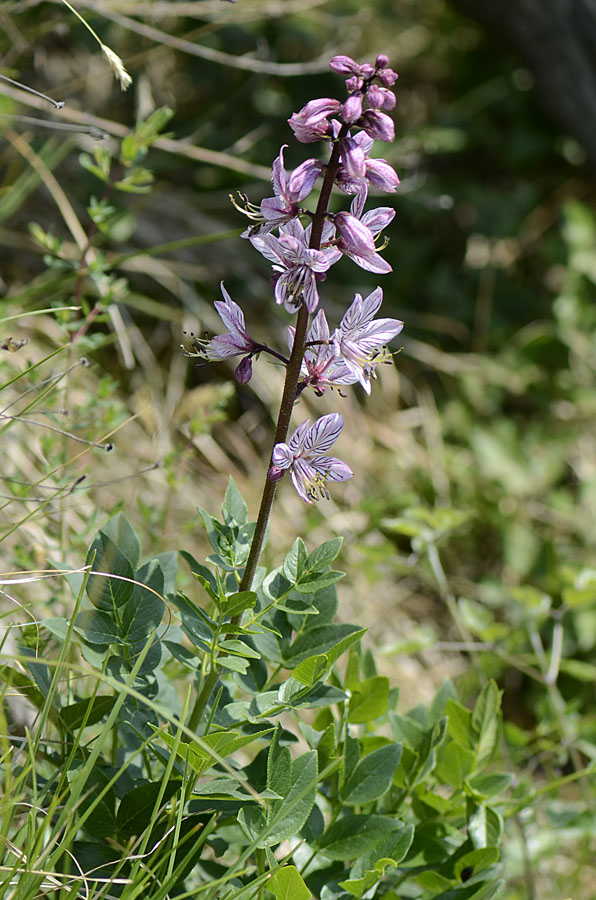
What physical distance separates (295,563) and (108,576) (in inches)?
9.3

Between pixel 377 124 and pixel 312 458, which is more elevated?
pixel 377 124

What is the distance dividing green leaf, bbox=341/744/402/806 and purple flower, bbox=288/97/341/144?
77 cm

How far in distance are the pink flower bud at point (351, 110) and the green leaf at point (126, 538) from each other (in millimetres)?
555

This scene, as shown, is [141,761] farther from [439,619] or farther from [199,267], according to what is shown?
[199,267]

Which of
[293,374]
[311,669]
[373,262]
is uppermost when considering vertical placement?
[373,262]

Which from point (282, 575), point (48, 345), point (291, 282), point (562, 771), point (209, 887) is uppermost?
point (291, 282)

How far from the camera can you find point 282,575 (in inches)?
41.0

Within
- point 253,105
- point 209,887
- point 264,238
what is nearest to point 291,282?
point 264,238

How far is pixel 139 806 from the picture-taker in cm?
101

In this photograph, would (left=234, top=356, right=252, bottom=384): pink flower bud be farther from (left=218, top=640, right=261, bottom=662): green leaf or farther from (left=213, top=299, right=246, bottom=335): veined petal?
(left=218, top=640, right=261, bottom=662): green leaf

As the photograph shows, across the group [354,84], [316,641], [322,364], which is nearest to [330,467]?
[322,364]

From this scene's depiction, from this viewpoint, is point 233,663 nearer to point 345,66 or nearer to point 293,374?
point 293,374

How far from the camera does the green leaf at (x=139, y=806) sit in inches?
39.4

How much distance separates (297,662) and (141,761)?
29 centimetres
